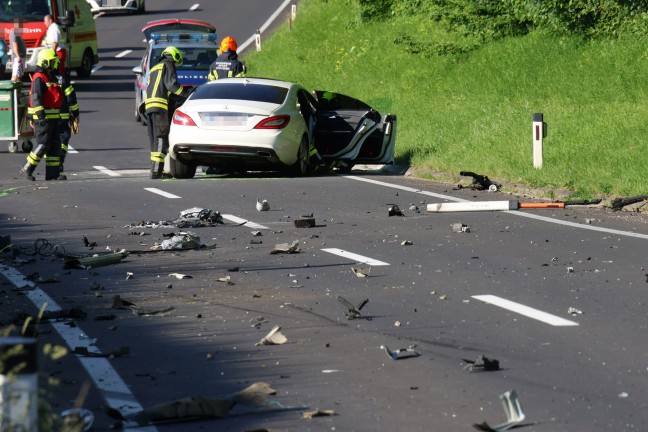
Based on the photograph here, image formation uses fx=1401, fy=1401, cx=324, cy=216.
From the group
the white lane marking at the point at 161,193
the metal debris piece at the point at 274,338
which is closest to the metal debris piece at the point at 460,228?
the white lane marking at the point at 161,193

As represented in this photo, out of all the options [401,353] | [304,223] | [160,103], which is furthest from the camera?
[160,103]

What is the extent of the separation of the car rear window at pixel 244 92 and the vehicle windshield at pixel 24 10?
16.8m

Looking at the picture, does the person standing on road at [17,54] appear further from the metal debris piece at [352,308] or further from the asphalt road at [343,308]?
the metal debris piece at [352,308]

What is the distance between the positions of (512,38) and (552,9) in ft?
14.4

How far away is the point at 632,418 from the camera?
6.20m

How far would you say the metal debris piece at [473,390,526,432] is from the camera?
6.03m

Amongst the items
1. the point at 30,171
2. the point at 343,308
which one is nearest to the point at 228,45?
the point at 30,171

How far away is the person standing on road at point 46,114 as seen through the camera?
64.5 ft

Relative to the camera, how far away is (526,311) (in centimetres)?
897

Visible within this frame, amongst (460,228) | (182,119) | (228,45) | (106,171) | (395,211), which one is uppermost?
(228,45)

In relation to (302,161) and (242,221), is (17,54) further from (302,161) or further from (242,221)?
(242,221)

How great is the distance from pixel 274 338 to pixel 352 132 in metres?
12.6

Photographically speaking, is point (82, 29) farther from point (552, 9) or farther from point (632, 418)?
point (632, 418)

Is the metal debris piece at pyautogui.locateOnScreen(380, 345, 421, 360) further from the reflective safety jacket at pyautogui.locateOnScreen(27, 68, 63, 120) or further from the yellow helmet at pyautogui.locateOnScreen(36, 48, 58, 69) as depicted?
the reflective safety jacket at pyautogui.locateOnScreen(27, 68, 63, 120)
